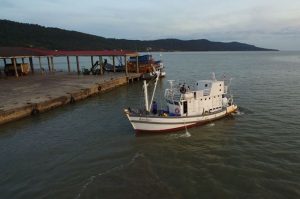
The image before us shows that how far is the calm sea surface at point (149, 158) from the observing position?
55.4 ft

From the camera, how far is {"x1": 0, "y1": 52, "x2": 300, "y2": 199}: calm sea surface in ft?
55.4

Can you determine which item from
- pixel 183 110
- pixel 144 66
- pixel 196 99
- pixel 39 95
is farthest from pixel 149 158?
pixel 144 66

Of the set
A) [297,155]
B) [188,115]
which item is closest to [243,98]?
[188,115]

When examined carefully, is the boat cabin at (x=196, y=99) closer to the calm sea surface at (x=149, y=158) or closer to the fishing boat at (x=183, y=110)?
the fishing boat at (x=183, y=110)

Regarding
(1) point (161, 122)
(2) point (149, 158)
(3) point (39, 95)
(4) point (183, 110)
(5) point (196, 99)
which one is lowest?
(2) point (149, 158)

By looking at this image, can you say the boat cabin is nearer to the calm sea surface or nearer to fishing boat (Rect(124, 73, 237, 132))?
fishing boat (Rect(124, 73, 237, 132))

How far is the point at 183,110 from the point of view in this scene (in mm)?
27812

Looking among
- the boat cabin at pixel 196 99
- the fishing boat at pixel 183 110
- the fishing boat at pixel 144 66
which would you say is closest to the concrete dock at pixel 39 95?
the fishing boat at pixel 183 110

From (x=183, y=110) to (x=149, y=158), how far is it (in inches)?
313

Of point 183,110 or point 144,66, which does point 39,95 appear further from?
point 144,66

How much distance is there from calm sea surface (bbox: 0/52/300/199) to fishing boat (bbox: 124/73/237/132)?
0.89 m

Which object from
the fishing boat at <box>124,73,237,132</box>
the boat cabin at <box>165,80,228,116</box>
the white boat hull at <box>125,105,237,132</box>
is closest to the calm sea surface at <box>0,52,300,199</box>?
the white boat hull at <box>125,105,237,132</box>

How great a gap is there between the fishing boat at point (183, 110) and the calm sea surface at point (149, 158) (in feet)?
2.92

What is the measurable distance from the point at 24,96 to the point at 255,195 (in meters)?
32.3
